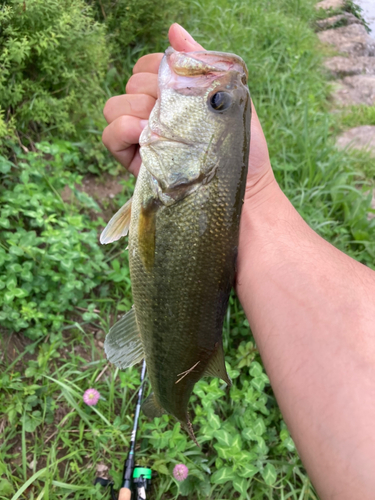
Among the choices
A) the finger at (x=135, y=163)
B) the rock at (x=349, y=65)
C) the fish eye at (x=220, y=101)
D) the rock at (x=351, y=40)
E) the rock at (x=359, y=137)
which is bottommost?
the rock at (x=359, y=137)

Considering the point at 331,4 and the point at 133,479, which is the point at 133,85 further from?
the point at 331,4

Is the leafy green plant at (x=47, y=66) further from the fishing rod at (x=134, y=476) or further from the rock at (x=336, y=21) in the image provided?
the rock at (x=336, y=21)

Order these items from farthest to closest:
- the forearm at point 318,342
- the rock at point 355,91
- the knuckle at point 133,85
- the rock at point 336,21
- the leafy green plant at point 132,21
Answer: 1. the rock at point 336,21
2. the rock at point 355,91
3. the leafy green plant at point 132,21
4. the knuckle at point 133,85
5. the forearm at point 318,342

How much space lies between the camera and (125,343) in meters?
1.92

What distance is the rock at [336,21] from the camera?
27.3 feet

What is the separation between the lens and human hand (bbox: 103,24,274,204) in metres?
1.92

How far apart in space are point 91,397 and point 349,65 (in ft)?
26.5

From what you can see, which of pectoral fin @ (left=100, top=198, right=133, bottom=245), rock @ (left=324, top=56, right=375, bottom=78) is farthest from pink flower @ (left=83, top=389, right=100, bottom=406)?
rock @ (left=324, top=56, right=375, bottom=78)

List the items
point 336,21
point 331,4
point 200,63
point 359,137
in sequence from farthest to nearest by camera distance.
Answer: point 331,4, point 336,21, point 359,137, point 200,63

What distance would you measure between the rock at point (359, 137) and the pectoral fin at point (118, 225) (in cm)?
452

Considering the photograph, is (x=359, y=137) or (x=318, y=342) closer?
(x=318, y=342)

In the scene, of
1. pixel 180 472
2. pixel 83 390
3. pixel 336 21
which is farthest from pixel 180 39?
pixel 336 21

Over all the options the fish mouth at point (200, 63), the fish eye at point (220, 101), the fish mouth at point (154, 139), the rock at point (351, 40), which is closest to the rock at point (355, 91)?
the rock at point (351, 40)

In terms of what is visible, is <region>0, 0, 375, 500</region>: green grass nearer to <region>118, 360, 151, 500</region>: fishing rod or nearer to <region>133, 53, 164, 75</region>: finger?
<region>118, 360, 151, 500</region>: fishing rod
